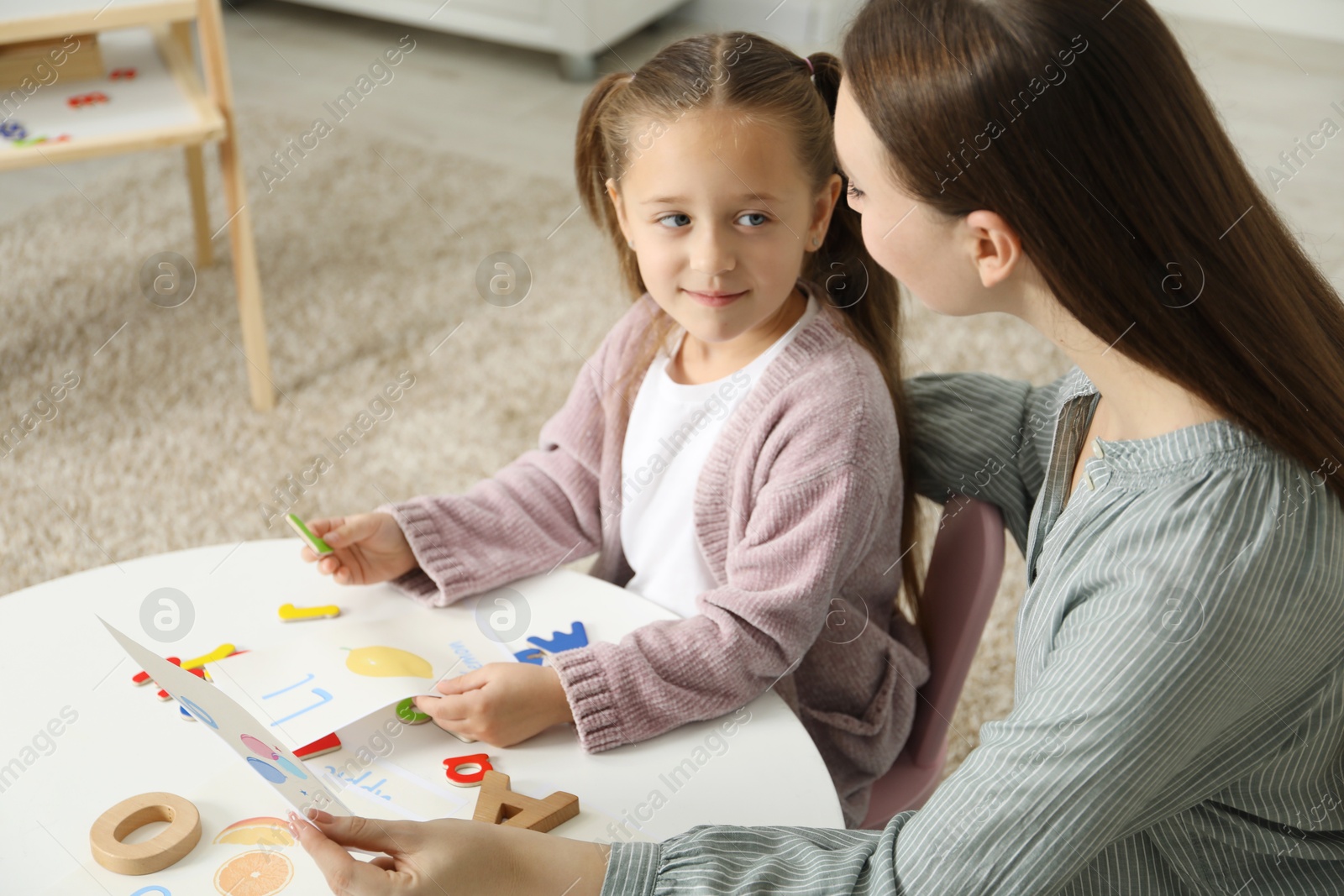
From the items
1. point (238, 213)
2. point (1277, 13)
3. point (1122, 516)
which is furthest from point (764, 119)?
point (1277, 13)

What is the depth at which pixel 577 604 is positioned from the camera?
3.32 ft

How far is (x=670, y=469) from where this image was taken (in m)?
1.13

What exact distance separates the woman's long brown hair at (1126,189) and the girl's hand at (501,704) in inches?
17.1

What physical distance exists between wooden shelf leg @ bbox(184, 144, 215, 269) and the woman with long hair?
2087 mm

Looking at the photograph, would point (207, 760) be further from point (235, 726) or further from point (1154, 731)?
point (1154, 731)

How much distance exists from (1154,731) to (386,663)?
546mm

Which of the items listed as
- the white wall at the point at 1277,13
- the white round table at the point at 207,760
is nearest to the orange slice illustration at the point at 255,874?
the white round table at the point at 207,760

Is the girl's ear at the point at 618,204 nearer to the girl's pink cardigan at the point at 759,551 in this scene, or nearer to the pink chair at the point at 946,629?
the girl's pink cardigan at the point at 759,551

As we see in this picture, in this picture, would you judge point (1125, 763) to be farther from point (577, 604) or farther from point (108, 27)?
point (108, 27)

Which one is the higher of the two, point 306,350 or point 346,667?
point 346,667

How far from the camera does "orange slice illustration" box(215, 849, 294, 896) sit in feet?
2.39

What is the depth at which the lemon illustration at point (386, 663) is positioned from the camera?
0.91 m

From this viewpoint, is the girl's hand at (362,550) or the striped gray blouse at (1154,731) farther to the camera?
the girl's hand at (362,550)

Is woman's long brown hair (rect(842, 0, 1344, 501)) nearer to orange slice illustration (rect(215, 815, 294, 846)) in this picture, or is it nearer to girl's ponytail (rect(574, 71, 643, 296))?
girl's ponytail (rect(574, 71, 643, 296))
